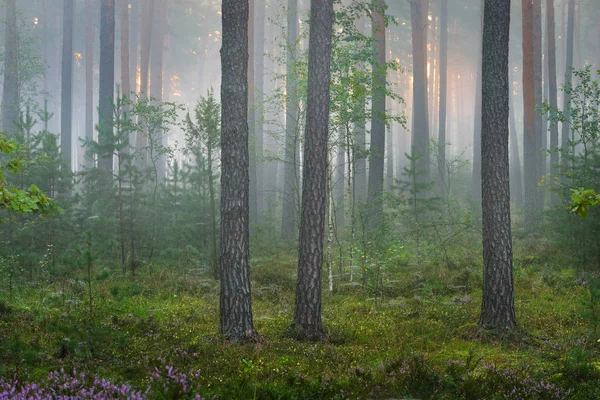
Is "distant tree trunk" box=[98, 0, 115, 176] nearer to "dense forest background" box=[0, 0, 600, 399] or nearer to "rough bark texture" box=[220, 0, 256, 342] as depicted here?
"dense forest background" box=[0, 0, 600, 399]

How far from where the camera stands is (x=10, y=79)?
82.1 ft

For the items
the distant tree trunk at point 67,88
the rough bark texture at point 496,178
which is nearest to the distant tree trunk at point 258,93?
the distant tree trunk at point 67,88

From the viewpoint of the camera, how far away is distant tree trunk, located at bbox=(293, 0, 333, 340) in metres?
7.79

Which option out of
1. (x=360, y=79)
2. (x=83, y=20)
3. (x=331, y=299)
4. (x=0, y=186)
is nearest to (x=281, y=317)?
(x=331, y=299)

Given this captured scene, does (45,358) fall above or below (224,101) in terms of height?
below

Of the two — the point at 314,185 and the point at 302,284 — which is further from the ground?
the point at 314,185

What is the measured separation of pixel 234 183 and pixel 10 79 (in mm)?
23447

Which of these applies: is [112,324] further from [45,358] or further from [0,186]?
[0,186]

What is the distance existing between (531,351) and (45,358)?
6.56 m

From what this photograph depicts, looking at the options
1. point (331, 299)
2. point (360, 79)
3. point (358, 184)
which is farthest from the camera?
point (358, 184)

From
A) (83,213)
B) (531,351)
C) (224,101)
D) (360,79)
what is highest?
(360,79)

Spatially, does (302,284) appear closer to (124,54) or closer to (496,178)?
(496,178)

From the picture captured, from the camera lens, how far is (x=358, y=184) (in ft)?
82.1

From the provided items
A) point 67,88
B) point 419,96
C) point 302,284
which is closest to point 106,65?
point 67,88
